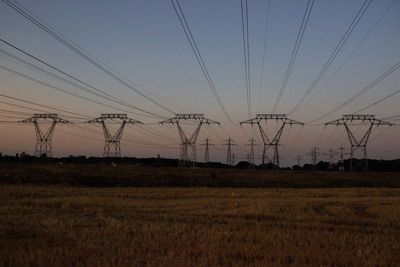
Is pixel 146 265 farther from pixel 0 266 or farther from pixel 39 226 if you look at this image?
pixel 39 226

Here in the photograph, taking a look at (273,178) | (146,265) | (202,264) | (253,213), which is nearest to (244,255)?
(202,264)

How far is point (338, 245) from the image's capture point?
47.0ft

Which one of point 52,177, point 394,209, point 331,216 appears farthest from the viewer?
point 52,177

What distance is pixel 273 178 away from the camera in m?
71.9

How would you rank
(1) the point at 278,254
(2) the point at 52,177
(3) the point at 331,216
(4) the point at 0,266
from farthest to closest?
(2) the point at 52,177
(3) the point at 331,216
(1) the point at 278,254
(4) the point at 0,266

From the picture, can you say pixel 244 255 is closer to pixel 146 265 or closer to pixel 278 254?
pixel 278 254

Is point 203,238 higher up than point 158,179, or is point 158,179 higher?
point 158,179

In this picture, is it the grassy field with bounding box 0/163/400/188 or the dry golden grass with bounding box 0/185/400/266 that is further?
the grassy field with bounding box 0/163/400/188

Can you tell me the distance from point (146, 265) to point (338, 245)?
7376 mm

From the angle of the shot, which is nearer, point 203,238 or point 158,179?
point 203,238

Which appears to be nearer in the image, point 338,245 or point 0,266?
point 0,266

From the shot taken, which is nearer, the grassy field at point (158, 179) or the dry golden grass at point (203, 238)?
the dry golden grass at point (203, 238)

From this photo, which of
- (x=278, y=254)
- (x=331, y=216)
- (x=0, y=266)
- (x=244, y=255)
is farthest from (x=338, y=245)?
(x=0, y=266)

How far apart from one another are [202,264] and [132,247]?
3500 millimetres
